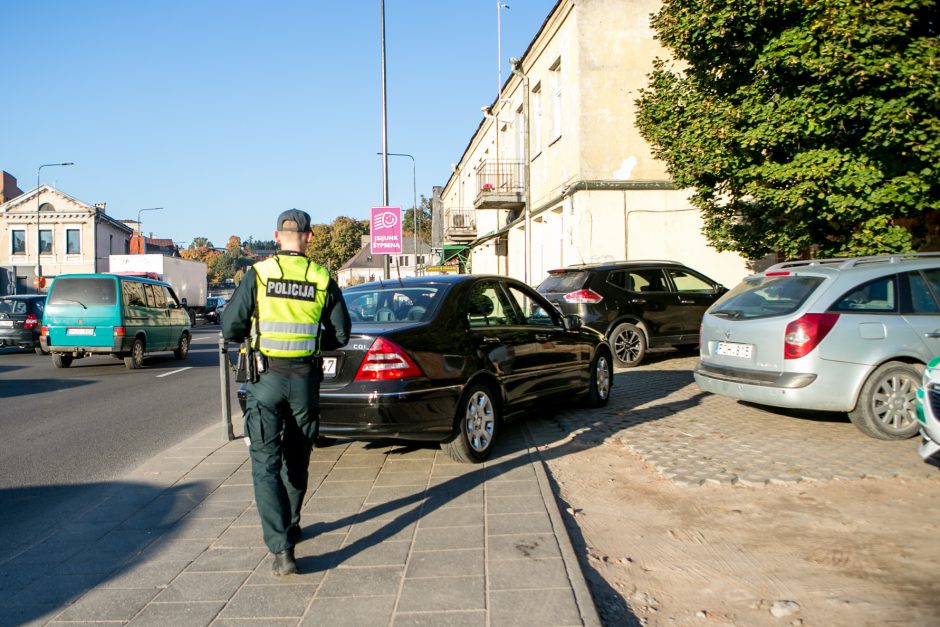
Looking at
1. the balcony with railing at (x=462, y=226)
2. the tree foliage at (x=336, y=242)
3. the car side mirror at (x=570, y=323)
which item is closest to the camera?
the car side mirror at (x=570, y=323)

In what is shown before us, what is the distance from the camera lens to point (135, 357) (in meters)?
15.7

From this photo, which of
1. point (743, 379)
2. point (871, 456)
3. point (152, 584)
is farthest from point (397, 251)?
point (152, 584)

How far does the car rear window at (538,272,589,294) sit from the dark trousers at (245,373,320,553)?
347 inches

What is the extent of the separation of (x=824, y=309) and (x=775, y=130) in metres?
4.55

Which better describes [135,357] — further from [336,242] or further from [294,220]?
[336,242]

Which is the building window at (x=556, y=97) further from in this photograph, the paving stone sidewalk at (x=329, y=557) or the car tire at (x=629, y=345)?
the paving stone sidewalk at (x=329, y=557)

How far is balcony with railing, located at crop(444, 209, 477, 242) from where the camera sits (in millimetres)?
38156

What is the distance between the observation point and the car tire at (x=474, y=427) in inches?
239

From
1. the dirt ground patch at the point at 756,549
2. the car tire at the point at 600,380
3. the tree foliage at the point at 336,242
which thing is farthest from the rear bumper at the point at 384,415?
the tree foliage at the point at 336,242

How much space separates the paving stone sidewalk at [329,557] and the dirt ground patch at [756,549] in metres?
0.30

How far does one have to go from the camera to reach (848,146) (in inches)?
427

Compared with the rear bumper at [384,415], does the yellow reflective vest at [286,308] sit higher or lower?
higher

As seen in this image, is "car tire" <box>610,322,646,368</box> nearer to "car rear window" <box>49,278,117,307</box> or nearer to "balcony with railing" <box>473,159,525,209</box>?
"car rear window" <box>49,278,117,307</box>

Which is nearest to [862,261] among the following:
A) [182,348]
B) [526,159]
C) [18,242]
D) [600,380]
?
[600,380]
